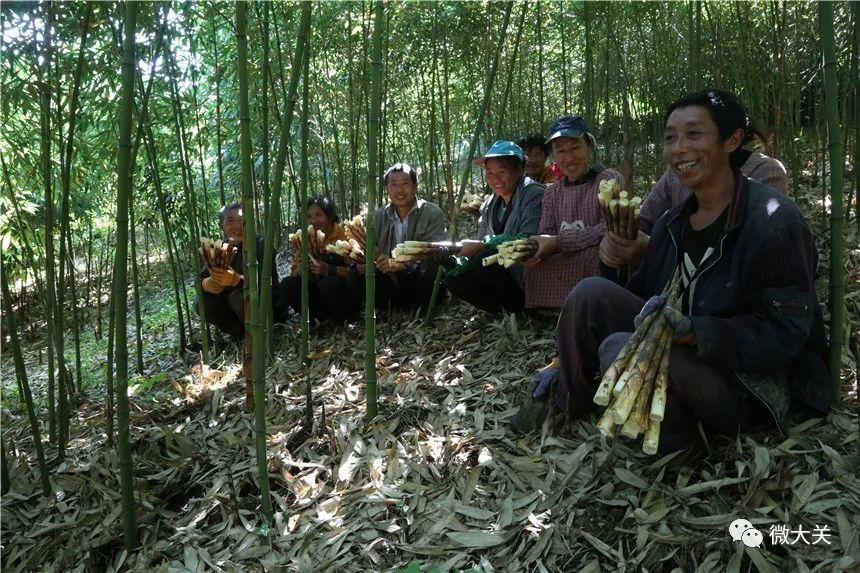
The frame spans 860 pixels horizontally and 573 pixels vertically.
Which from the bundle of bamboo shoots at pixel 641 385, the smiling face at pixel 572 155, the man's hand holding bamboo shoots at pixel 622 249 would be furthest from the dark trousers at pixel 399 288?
the bundle of bamboo shoots at pixel 641 385

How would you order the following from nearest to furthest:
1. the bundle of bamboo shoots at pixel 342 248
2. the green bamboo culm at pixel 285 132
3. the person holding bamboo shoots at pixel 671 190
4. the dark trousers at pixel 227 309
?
the green bamboo culm at pixel 285 132 → the person holding bamboo shoots at pixel 671 190 → the bundle of bamboo shoots at pixel 342 248 → the dark trousers at pixel 227 309

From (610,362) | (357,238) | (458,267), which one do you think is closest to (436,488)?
(610,362)

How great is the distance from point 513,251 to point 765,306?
1100mm

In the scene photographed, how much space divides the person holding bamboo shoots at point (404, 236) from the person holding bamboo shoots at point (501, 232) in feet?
1.24

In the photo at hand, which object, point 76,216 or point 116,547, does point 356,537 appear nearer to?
point 116,547

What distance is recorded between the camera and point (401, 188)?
3180 millimetres

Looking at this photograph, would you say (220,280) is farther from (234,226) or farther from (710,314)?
(710,314)

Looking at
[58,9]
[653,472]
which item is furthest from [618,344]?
[58,9]

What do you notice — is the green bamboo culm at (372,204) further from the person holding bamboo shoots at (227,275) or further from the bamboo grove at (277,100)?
the person holding bamboo shoots at (227,275)

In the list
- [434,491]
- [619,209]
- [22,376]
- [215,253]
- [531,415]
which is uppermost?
[619,209]

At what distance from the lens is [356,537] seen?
5.39 feet

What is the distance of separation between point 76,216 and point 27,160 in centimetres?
148

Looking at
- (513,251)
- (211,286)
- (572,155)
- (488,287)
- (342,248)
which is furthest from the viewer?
(211,286)

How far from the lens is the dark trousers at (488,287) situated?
109 inches
